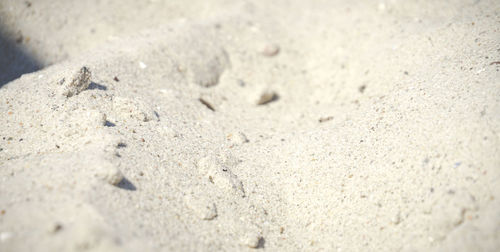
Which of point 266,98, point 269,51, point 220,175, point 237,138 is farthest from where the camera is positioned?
point 269,51

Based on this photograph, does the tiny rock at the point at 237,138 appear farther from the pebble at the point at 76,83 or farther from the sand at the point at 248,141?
the pebble at the point at 76,83

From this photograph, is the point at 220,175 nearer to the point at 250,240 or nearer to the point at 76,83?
the point at 250,240

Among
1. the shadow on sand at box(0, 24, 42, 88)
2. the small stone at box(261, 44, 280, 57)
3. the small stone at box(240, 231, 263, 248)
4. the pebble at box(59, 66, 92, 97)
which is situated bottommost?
the small stone at box(240, 231, 263, 248)

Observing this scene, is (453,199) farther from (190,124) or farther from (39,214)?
(39,214)

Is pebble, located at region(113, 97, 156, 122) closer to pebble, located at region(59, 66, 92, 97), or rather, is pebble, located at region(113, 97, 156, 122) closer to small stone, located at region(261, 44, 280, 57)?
pebble, located at region(59, 66, 92, 97)

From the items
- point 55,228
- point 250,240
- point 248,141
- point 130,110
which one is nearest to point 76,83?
point 130,110

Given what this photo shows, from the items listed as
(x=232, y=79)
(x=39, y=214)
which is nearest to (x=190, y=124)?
(x=232, y=79)

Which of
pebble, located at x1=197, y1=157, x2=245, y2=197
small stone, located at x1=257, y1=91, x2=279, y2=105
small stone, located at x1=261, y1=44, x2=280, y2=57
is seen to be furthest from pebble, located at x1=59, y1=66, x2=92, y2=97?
small stone, located at x1=261, y1=44, x2=280, y2=57
